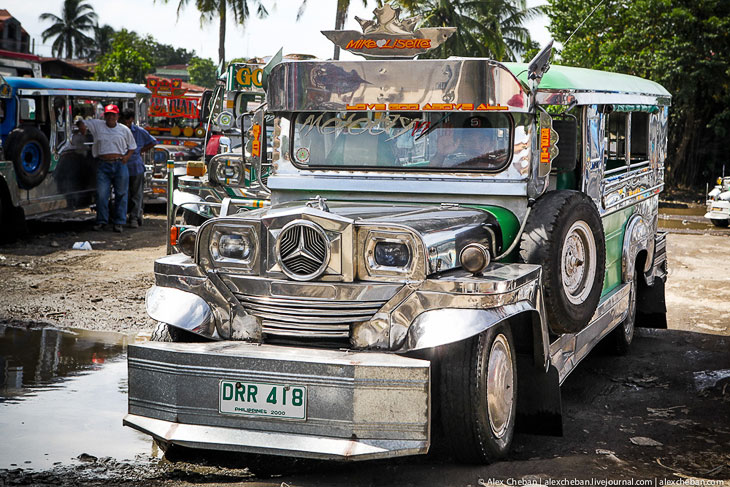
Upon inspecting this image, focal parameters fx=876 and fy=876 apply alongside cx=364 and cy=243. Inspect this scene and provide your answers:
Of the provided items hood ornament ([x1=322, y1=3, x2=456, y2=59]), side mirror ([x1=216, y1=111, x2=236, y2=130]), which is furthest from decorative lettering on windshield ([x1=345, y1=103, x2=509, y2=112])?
side mirror ([x1=216, y1=111, x2=236, y2=130])

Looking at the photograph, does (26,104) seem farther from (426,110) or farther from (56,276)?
(426,110)

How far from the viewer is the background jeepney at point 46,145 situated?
11.8 meters

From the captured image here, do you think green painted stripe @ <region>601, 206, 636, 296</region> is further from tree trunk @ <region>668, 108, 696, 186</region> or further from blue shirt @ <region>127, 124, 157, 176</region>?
tree trunk @ <region>668, 108, 696, 186</region>

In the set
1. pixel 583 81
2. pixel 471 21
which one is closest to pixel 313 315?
pixel 583 81

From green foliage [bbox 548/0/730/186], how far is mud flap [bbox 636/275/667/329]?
54.9 feet

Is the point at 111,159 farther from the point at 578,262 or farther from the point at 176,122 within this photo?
the point at 176,122

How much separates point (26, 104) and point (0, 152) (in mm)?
883

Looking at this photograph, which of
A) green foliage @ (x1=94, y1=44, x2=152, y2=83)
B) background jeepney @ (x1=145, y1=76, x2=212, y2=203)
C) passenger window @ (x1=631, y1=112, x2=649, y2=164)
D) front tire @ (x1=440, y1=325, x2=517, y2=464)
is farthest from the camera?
green foliage @ (x1=94, y1=44, x2=152, y2=83)

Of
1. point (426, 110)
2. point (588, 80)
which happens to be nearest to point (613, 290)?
point (588, 80)

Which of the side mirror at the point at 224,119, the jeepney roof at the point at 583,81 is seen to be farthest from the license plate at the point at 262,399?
the side mirror at the point at 224,119

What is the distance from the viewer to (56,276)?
9523 mm

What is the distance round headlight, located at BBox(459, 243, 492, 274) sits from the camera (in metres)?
4.11

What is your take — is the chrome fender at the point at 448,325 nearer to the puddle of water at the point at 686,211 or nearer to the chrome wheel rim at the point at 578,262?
the chrome wheel rim at the point at 578,262

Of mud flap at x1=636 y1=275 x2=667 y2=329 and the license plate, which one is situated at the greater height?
the license plate
